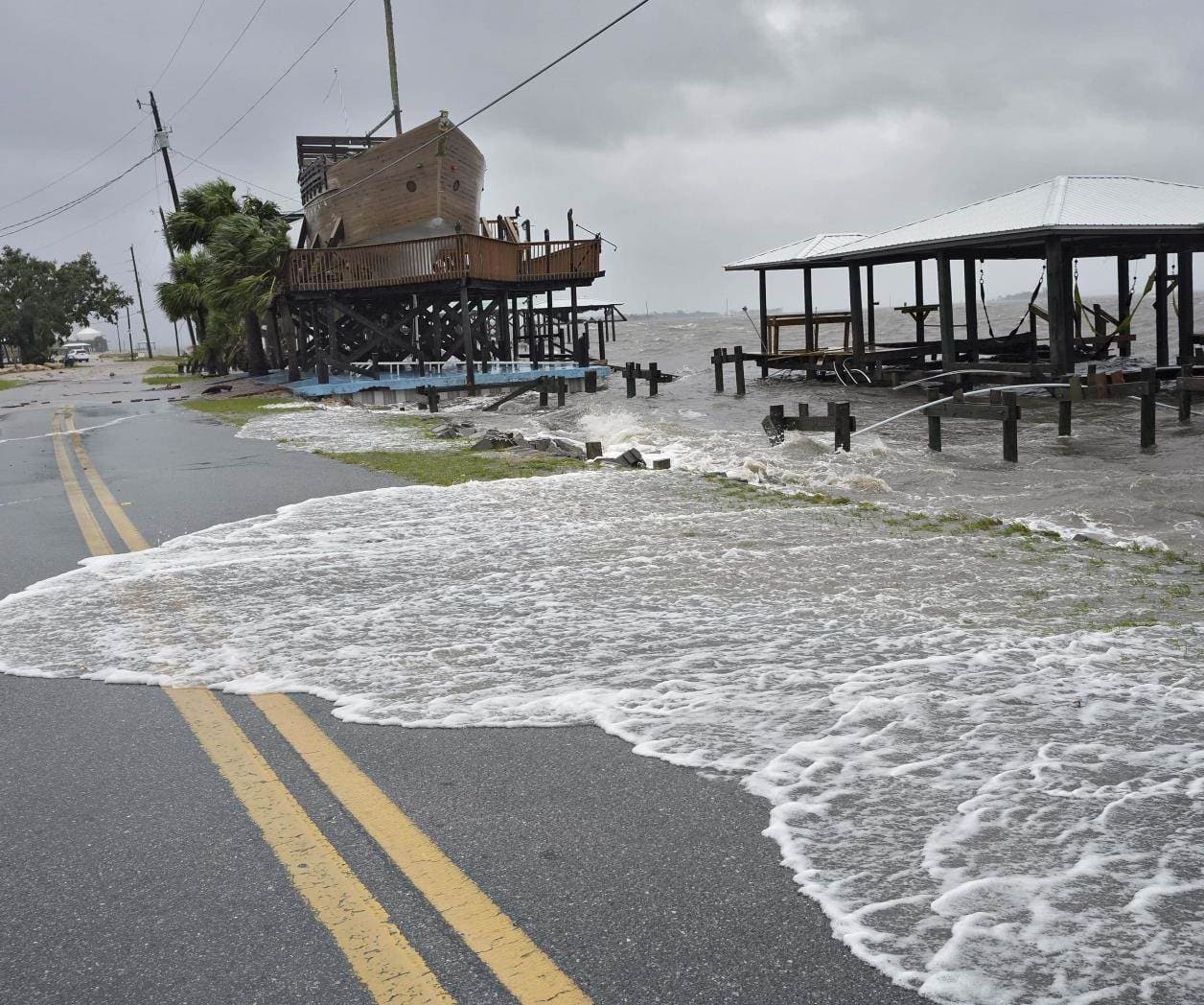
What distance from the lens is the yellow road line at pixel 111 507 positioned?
894cm

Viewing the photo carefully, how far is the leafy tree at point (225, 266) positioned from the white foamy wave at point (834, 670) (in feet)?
111

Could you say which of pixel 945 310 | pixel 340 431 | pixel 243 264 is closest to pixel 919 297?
pixel 945 310

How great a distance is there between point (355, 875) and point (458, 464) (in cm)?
1037

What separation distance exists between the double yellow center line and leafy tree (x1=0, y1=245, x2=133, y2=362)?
105 metres

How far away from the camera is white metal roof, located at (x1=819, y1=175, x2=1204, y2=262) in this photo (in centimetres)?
2491

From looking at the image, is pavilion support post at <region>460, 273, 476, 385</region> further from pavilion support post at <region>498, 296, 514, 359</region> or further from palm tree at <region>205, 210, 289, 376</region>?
palm tree at <region>205, 210, 289, 376</region>

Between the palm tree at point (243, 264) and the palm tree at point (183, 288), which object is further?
the palm tree at point (183, 288)

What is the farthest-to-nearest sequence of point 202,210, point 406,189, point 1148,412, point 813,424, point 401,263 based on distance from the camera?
1. point 202,210
2. point 406,189
3. point 401,263
4. point 813,424
5. point 1148,412

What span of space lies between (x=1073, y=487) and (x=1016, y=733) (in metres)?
10.8

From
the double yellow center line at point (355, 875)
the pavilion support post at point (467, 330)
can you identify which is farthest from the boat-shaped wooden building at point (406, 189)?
the double yellow center line at point (355, 875)

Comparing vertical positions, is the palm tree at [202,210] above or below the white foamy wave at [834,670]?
above

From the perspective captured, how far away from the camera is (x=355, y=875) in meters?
3.28

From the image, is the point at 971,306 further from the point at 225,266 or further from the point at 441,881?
the point at 441,881

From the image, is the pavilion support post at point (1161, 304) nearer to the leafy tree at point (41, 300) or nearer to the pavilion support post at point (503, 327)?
the pavilion support post at point (503, 327)
